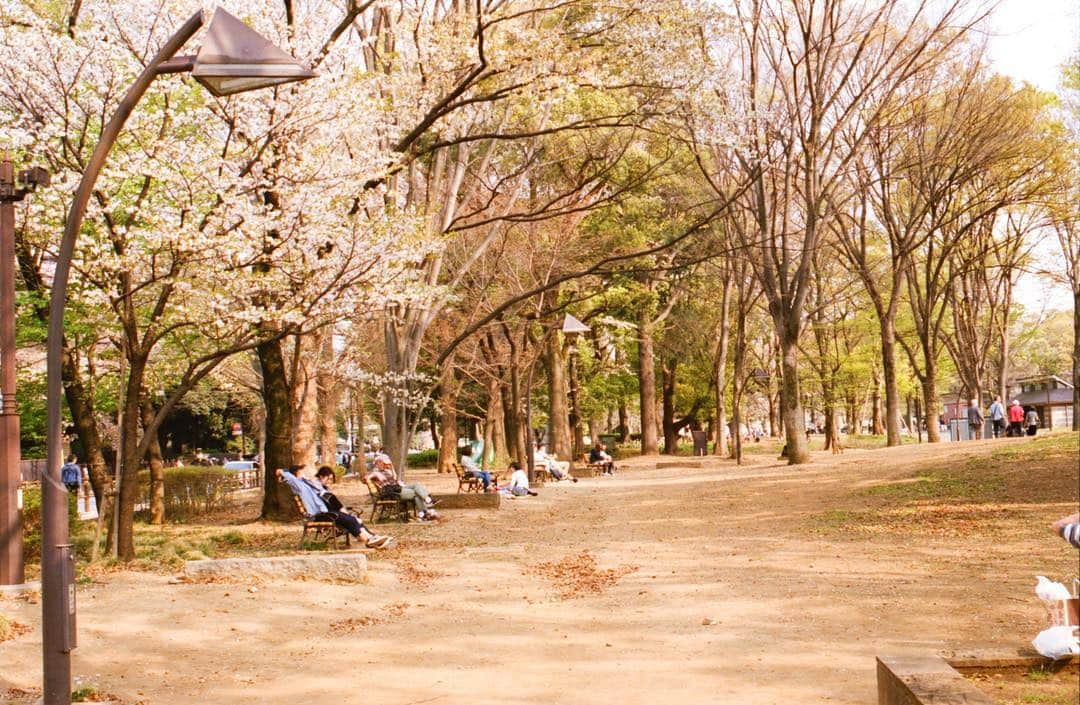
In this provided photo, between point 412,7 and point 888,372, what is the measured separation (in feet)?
67.1

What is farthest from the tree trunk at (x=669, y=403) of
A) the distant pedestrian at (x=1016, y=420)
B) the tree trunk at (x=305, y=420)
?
the tree trunk at (x=305, y=420)

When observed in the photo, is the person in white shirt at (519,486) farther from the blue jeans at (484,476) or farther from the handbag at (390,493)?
the handbag at (390,493)

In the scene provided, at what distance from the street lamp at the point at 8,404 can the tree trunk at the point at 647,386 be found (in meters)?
30.5

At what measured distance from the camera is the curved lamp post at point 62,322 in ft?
18.8

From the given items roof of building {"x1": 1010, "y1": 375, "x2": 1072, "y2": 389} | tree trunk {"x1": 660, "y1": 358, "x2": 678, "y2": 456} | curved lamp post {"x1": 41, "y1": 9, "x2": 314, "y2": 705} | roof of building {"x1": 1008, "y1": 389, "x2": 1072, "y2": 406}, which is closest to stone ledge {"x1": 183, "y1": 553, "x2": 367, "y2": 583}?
curved lamp post {"x1": 41, "y1": 9, "x2": 314, "y2": 705}

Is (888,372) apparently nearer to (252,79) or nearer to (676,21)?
(676,21)

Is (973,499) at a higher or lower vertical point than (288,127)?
lower

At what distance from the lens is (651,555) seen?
1341 centimetres

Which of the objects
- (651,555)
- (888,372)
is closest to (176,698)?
(651,555)

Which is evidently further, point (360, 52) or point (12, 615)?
point (360, 52)

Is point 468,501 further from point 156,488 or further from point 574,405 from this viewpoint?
point 574,405

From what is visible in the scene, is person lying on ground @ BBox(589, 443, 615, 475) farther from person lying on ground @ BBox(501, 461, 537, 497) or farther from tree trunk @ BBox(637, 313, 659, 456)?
person lying on ground @ BBox(501, 461, 537, 497)

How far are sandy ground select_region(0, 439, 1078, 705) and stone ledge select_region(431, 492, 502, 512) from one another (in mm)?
5034

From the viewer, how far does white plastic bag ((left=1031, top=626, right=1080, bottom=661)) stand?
586 centimetres
